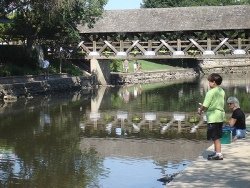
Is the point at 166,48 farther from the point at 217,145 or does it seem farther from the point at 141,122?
the point at 217,145

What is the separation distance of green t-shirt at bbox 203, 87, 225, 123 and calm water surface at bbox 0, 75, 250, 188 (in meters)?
1.68

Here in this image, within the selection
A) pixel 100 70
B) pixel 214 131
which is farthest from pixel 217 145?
pixel 100 70

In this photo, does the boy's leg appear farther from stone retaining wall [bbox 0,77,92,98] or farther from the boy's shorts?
stone retaining wall [bbox 0,77,92,98]

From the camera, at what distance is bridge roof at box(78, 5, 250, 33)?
131 feet

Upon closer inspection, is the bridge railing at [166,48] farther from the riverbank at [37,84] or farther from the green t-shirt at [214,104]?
the green t-shirt at [214,104]

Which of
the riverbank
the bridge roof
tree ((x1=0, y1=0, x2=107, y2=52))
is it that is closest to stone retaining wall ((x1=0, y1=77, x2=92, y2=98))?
the riverbank

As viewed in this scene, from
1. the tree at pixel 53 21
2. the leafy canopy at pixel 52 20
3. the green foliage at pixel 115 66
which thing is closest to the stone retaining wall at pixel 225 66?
the green foliage at pixel 115 66

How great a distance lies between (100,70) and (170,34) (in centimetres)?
630

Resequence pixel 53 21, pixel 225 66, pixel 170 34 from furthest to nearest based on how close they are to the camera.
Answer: pixel 225 66 < pixel 170 34 < pixel 53 21

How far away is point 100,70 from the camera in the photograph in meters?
44.5

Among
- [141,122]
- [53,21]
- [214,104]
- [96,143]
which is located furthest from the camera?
[53,21]

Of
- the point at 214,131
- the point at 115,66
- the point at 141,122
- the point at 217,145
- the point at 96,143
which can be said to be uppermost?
the point at 115,66

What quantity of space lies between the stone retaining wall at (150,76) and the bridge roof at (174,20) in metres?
5.68

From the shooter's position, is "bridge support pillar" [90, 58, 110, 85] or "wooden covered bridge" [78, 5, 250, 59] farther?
"bridge support pillar" [90, 58, 110, 85]
